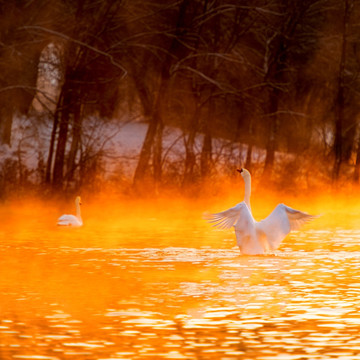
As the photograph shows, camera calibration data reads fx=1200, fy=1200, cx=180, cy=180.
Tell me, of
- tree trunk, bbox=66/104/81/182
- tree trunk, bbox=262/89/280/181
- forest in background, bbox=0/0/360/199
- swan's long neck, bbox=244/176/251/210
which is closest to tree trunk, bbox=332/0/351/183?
forest in background, bbox=0/0/360/199

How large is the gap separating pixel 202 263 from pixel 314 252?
2.53m

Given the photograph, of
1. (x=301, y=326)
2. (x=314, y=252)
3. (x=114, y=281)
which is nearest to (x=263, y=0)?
(x=314, y=252)

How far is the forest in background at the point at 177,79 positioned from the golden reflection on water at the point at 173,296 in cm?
757

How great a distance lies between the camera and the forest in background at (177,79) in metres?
29.0

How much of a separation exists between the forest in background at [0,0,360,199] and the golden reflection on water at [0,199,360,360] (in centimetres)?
757

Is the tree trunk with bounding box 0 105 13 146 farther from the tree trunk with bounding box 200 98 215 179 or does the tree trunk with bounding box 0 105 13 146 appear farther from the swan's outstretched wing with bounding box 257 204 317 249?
the swan's outstretched wing with bounding box 257 204 317 249

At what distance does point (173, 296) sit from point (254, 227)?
15.4 feet

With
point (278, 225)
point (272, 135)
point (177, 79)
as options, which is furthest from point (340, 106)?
point (278, 225)

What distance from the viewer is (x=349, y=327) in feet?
35.7

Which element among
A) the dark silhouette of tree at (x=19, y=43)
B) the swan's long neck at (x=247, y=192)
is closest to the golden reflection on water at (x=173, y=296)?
the swan's long neck at (x=247, y=192)

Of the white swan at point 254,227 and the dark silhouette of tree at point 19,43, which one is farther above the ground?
the dark silhouette of tree at point 19,43

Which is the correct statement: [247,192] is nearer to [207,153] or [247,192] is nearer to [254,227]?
[254,227]

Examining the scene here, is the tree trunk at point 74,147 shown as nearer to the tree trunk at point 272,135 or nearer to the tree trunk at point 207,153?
the tree trunk at point 207,153

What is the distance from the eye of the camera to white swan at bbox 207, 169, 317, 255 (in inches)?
685
